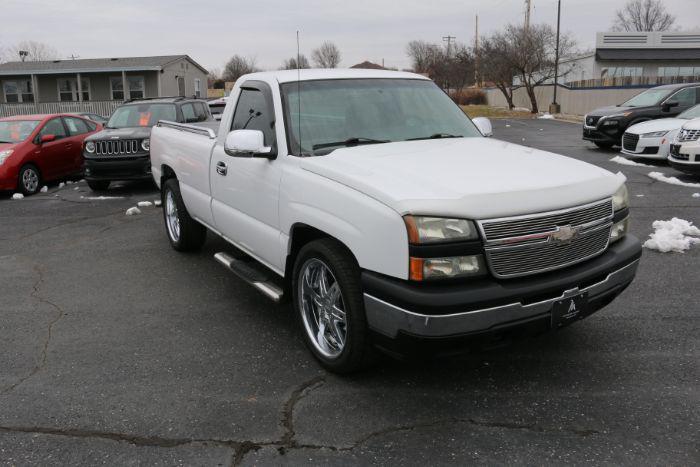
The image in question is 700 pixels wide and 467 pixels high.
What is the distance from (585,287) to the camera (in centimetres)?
332

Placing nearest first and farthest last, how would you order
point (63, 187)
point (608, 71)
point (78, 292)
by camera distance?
point (78, 292), point (63, 187), point (608, 71)

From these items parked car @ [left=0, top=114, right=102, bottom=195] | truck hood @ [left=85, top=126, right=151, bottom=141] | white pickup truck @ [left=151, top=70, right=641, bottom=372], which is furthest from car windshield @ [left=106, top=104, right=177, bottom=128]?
white pickup truck @ [left=151, top=70, right=641, bottom=372]

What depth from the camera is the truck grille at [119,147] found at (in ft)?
37.1

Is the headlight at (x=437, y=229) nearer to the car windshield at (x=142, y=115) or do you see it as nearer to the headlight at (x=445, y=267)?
the headlight at (x=445, y=267)

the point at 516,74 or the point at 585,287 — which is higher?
the point at 516,74

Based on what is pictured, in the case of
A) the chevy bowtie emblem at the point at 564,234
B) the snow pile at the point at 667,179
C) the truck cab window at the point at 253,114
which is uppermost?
the truck cab window at the point at 253,114

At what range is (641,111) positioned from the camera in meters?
15.6

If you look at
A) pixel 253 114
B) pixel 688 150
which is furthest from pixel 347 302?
pixel 688 150

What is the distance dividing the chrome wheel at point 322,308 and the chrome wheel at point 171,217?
128 inches

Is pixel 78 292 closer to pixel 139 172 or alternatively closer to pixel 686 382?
pixel 686 382

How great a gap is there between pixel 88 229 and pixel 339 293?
19.7 ft

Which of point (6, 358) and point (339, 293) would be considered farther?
point (6, 358)

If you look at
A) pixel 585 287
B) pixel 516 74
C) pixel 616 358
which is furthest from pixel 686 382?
pixel 516 74

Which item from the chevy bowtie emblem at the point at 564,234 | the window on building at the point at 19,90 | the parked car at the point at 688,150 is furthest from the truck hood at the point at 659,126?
the window on building at the point at 19,90
